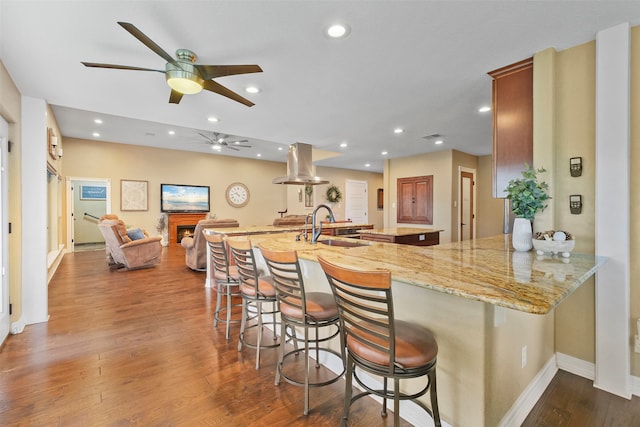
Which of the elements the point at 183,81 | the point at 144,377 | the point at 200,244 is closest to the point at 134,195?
the point at 200,244

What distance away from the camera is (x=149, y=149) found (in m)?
8.15

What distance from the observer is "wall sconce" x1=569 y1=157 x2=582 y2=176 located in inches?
82.4

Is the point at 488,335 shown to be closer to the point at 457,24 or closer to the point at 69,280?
the point at 457,24

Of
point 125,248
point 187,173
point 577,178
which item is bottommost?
point 125,248

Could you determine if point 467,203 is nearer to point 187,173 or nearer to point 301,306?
point 301,306

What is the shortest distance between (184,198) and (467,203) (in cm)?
802

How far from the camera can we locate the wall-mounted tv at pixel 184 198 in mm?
8375

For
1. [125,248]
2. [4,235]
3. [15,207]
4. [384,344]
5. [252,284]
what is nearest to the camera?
[384,344]

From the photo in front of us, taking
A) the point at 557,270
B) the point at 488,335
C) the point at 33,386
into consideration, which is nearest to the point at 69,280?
the point at 33,386

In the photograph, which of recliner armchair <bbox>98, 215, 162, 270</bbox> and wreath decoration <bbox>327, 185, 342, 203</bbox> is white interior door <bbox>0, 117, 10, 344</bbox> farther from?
wreath decoration <bbox>327, 185, 342, 203</bbox>

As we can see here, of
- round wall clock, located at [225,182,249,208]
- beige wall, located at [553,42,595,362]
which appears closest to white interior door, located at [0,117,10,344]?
beige wall, located at [553,42,595,362]

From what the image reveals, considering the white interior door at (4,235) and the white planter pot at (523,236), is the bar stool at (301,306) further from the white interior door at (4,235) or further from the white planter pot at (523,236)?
the white interior door at (4,235)

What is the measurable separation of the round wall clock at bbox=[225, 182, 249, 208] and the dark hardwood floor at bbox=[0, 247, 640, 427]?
21.0 feet

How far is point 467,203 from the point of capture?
7109 millimetres
